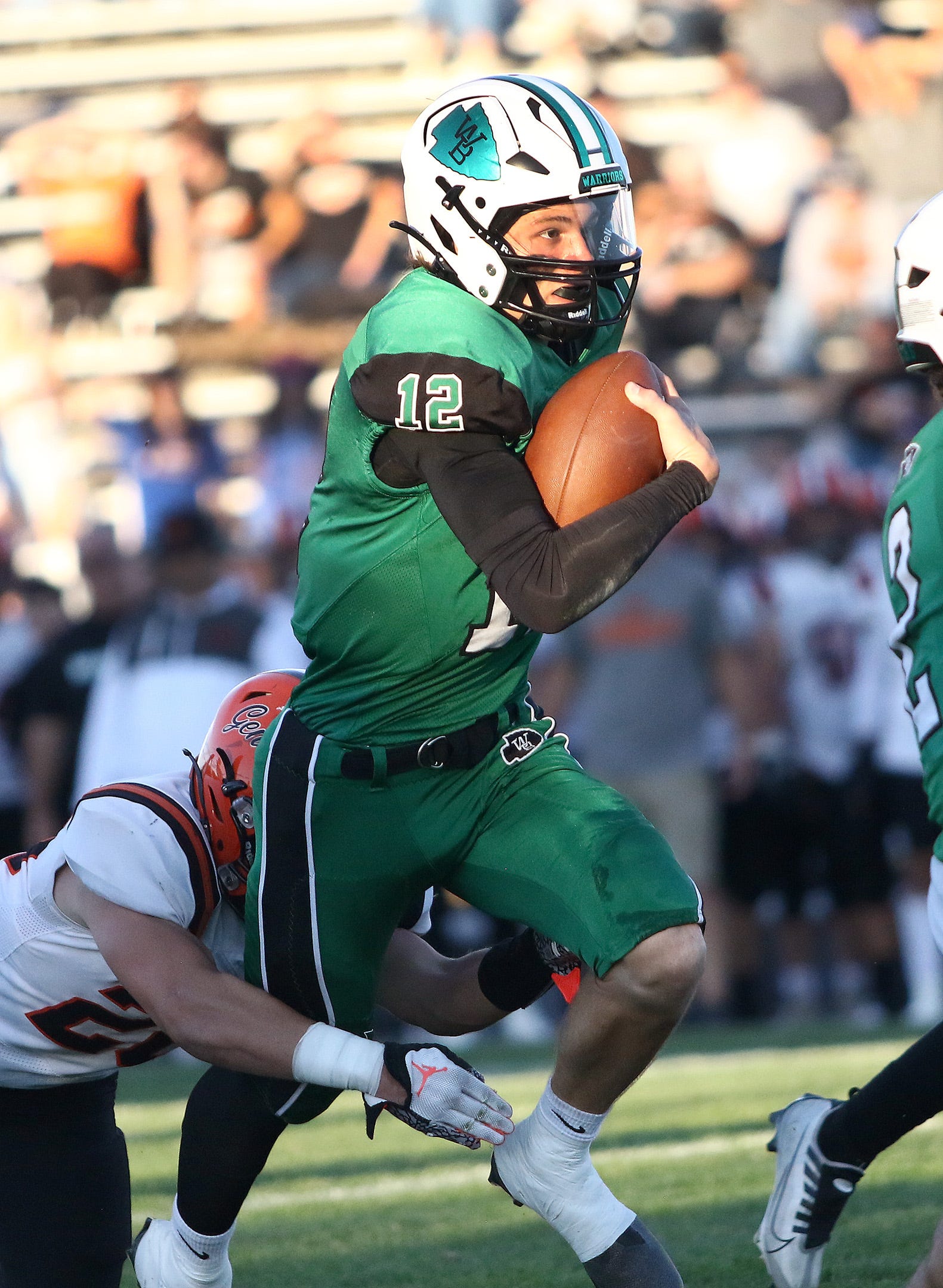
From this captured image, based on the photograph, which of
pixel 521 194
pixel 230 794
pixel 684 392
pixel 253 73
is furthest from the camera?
pixel 253 73

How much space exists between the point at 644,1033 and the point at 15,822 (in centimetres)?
581

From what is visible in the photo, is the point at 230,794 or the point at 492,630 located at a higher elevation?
the point at 492,630

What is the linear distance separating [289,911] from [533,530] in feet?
2.89

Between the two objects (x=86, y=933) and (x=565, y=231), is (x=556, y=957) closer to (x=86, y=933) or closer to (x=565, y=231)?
(x=86, y=933)

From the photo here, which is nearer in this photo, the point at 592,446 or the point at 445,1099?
the point at 445,1099

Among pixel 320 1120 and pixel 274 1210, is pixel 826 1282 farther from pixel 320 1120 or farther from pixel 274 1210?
pixel 320 1120

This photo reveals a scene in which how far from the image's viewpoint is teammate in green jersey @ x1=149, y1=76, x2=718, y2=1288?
3.11 meters

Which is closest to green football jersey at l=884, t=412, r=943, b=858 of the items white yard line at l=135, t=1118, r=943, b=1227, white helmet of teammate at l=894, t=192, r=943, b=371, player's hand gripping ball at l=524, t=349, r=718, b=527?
white helmet of teammate at l=894, t=192, r=943, b=371

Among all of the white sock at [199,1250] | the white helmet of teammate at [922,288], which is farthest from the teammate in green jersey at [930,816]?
the white sock at [199,1250]

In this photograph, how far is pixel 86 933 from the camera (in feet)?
11.4

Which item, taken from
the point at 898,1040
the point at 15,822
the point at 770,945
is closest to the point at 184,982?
the point at 898,1040

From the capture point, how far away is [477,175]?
11.0 ft

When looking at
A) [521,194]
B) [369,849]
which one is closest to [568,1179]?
[369,849]

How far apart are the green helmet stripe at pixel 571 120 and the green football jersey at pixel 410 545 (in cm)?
33
